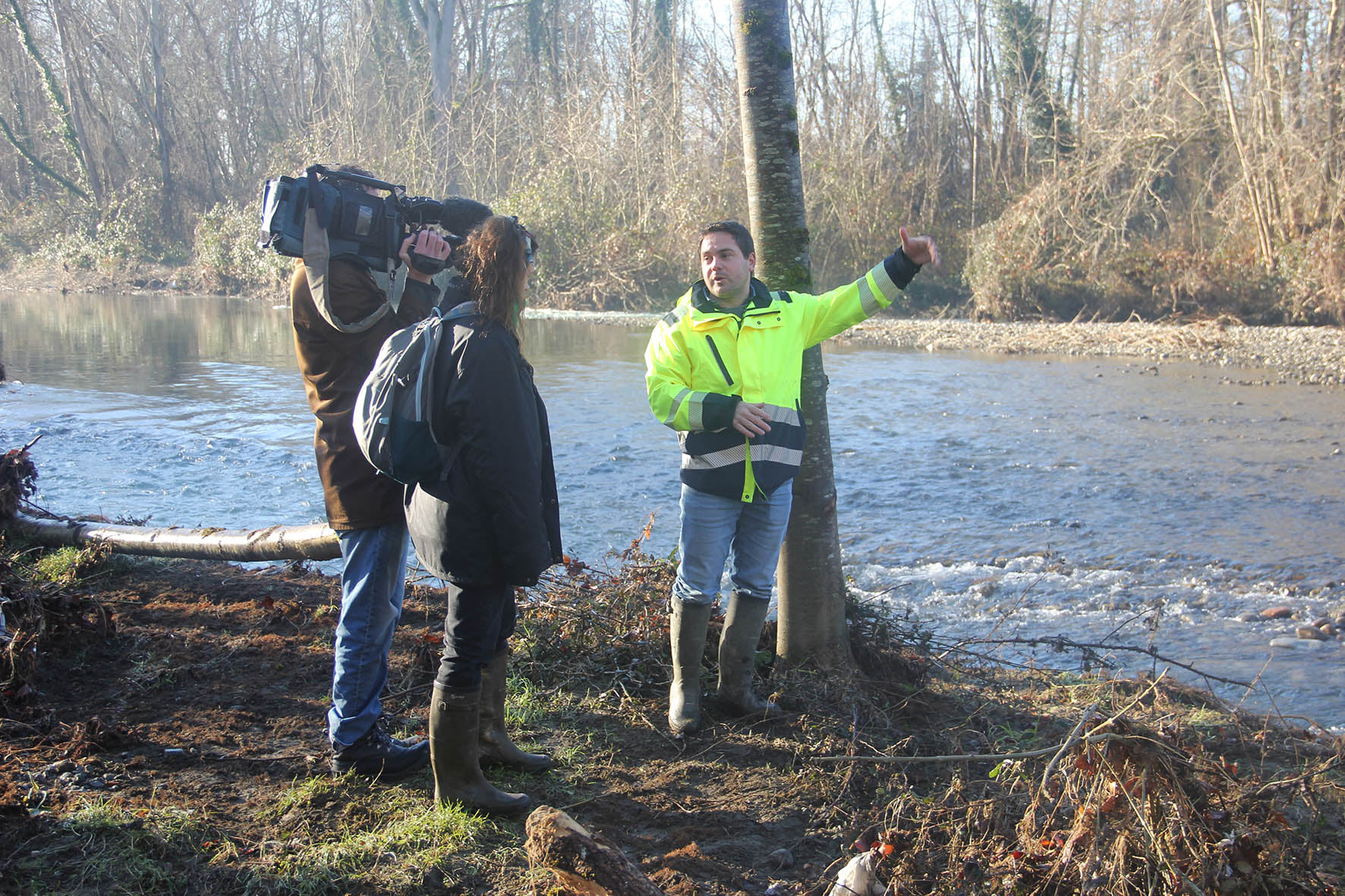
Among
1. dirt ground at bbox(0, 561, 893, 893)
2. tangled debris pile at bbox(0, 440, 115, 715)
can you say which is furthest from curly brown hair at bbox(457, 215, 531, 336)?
tangled debris pile at bbox(0, 440, 115, 715)

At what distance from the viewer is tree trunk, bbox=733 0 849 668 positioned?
440cm

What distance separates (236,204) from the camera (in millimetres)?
38875

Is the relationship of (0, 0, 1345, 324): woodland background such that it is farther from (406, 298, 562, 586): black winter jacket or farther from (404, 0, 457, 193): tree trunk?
(406, 298, 562, 586): black winter jacket

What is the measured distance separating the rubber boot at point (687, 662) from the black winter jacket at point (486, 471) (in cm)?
98

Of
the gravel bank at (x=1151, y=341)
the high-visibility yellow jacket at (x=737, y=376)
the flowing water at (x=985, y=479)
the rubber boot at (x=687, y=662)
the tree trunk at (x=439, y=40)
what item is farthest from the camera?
the tree trunk at (x=439, y=40)

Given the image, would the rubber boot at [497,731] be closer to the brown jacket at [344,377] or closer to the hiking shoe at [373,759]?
the hiking shoe at [373,759]

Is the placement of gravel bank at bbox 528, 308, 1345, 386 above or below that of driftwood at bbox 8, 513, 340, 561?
above

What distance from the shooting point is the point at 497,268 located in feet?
10.3

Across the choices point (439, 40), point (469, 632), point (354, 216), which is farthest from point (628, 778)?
point (439, 40)

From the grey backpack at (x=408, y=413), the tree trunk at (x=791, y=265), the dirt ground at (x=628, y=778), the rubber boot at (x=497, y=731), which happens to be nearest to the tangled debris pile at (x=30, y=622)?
the dirt ground at (x=628, y=778)

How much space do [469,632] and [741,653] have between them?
1.25 meters

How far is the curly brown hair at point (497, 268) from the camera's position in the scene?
3.15 meters

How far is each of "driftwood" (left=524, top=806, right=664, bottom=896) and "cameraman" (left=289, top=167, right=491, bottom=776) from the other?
42.8 inches

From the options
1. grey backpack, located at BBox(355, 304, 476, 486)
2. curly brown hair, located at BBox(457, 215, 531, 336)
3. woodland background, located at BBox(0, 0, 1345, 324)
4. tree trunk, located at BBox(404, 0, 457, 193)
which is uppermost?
tree trunk, located at BBox(404, 0, 457, 193)
